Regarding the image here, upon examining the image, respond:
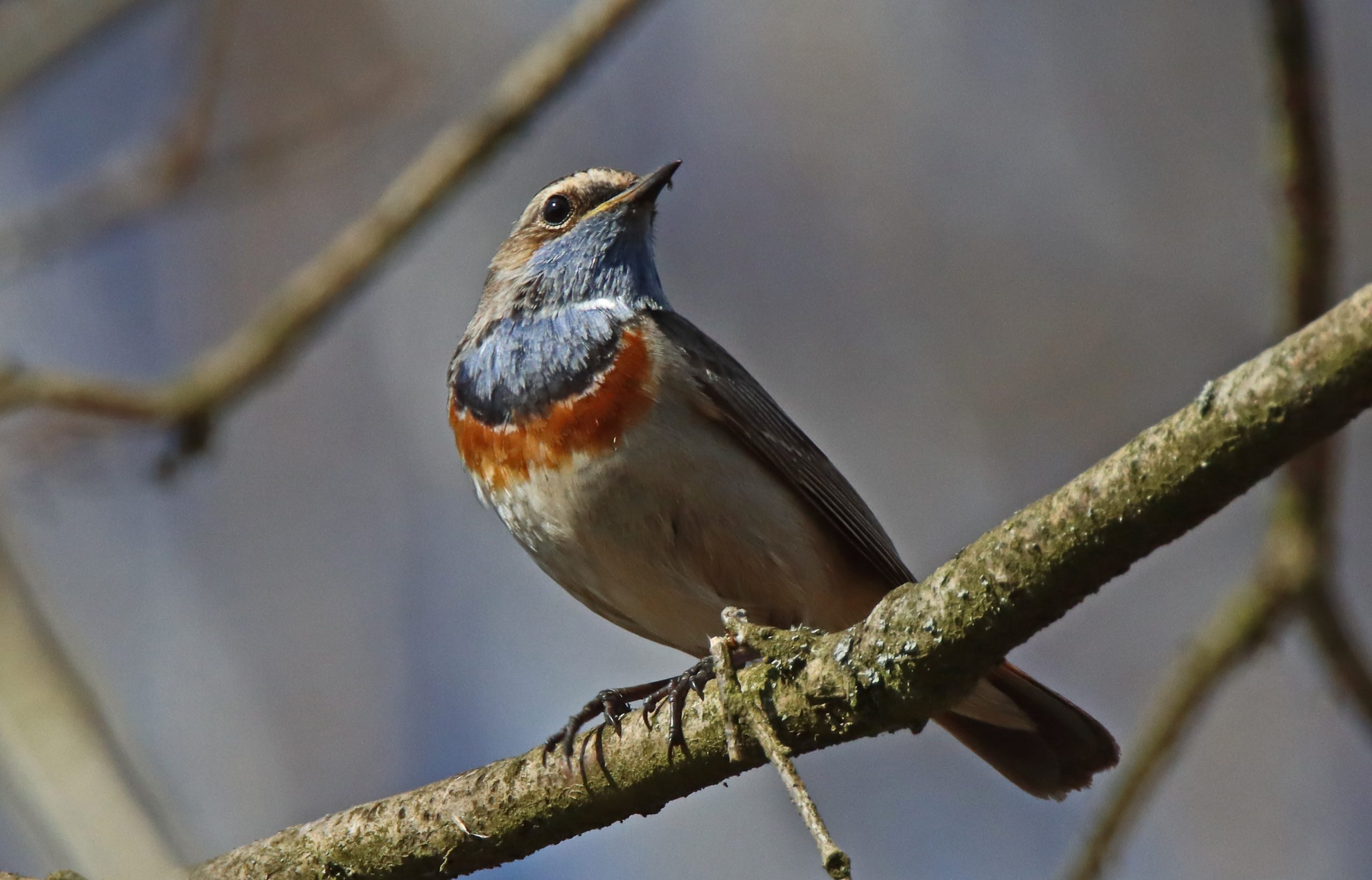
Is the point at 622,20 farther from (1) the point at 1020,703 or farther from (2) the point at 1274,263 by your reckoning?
(1) the point at 1020,703

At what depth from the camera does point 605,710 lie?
4719 mm

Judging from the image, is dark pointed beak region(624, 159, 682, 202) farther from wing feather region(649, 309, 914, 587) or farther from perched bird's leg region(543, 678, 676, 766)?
perched bird's leg region(543, 678, 676, 766)

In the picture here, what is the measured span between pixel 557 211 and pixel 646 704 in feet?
10.1

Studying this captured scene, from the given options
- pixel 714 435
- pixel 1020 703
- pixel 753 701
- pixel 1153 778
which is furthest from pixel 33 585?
pixel 1153 778

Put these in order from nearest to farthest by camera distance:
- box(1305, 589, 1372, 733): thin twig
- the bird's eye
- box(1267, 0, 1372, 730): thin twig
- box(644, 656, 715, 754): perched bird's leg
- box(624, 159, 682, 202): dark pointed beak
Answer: box(644, 656, 715, 754): perched bird's leg, box(1267, 0, 1372, 730): thin twig, box(1305, 589, 1372, 733): thin twig, box(624, 159, 682, 202): dark pointed beak, the bird's eye

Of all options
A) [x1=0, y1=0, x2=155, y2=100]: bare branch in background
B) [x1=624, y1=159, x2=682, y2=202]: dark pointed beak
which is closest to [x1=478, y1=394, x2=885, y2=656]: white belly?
[x1=624, y1=159, x2=682, y2=202]: dark pointed beak

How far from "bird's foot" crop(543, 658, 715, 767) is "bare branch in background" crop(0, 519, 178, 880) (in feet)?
5.43

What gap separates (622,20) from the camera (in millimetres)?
5699

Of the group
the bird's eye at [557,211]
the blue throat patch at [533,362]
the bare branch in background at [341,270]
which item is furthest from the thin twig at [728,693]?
the bird's eye at [557,211]

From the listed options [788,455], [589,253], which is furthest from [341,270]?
[788,455]

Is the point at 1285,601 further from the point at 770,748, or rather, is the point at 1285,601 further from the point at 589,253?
the point at 589,253

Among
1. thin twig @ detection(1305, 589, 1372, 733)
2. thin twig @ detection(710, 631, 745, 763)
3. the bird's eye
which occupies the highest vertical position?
the bird's eye

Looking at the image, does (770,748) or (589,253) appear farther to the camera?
(589,253)

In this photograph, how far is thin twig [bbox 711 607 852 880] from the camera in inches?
121
